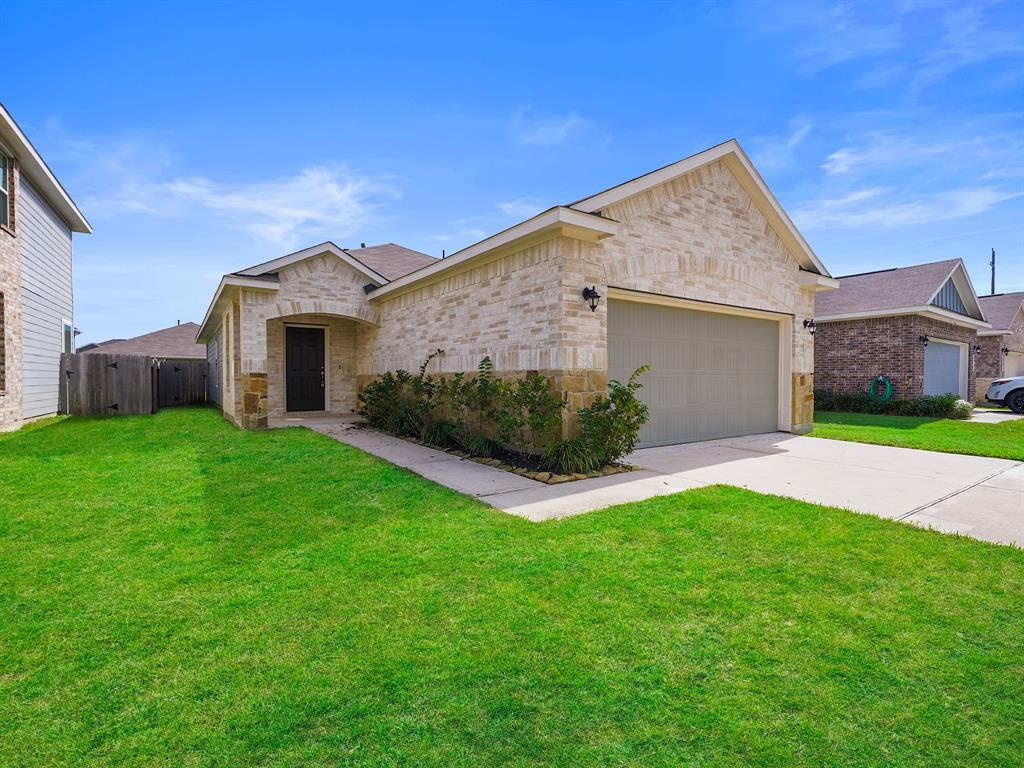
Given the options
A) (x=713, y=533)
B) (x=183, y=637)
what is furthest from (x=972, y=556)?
(x=183, y=637)

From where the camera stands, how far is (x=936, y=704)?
208cm

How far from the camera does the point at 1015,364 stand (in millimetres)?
24516

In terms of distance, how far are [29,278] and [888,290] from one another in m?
24.0

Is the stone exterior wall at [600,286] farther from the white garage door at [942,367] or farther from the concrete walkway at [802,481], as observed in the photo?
the white garage door at [942,367]

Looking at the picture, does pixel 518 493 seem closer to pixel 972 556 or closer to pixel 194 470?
pixel 972 556

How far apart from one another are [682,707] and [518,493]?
352 centimetres

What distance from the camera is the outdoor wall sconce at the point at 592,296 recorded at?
6953 millimetres

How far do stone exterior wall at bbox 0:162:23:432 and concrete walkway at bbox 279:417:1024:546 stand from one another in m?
7.23

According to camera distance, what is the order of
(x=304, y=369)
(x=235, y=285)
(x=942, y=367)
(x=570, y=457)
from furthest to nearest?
(x=942, y=367), (x=304, y=369), (x=235, y=285), (x=570, y=457)

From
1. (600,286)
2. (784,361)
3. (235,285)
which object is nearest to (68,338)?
(235,285)

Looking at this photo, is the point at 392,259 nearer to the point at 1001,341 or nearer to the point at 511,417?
the point at 511,417

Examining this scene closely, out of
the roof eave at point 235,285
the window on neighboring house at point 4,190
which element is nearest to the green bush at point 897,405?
the roof eave at point 235,285

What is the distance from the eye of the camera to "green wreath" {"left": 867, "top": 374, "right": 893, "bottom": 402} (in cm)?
1553

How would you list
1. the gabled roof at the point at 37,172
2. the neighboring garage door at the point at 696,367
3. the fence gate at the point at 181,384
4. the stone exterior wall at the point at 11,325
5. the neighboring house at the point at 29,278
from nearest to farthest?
1. the neighboring garage door at the point at 696,367
2. the gabled roof at the point at 37,172
3. the stone exterior wall at the point at 11,325
4. the neighboring house at the point at 29,278
5. the fence gate at the point at 181,384
